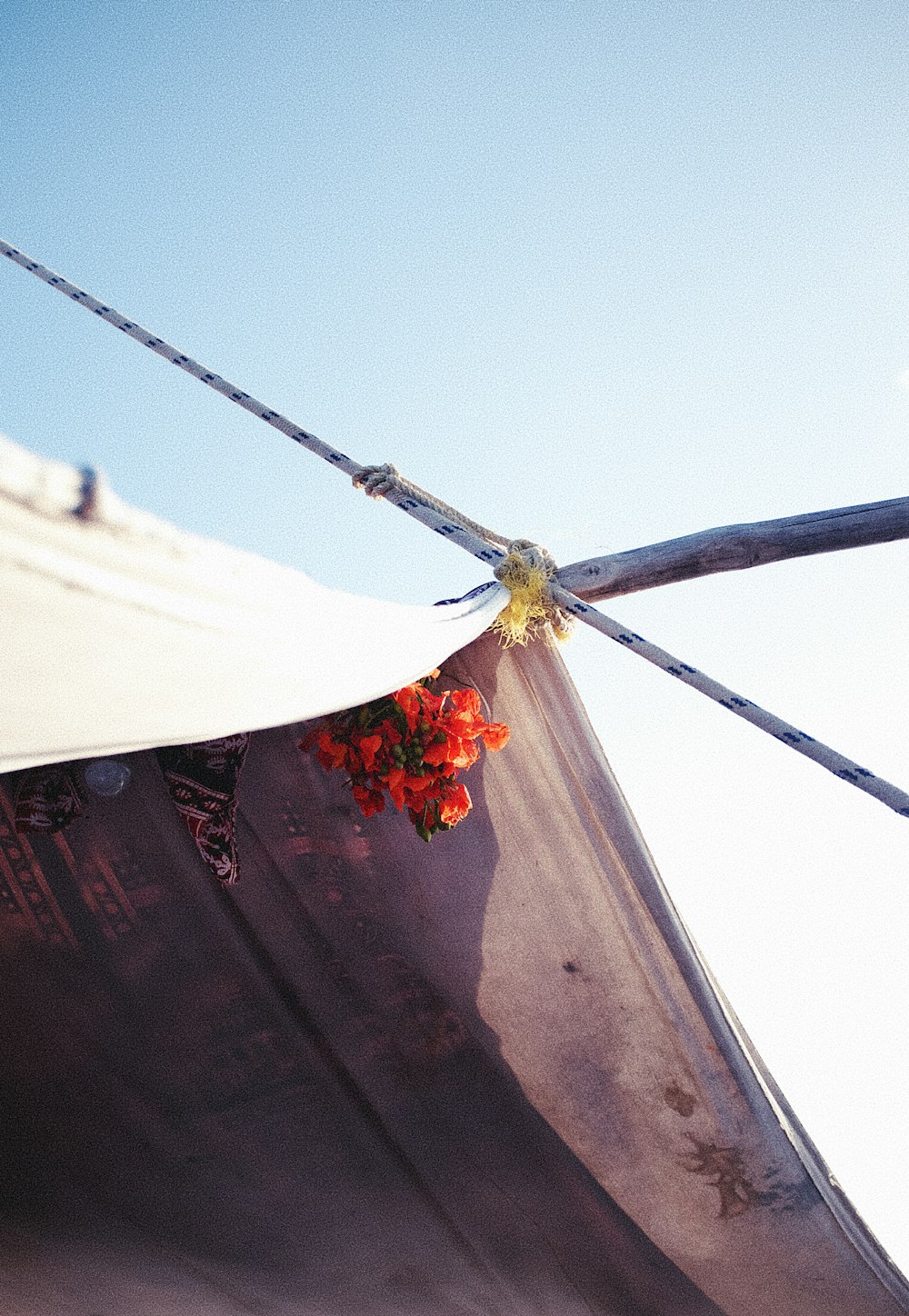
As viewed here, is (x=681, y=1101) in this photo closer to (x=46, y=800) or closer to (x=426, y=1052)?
(x=426, y=1052)

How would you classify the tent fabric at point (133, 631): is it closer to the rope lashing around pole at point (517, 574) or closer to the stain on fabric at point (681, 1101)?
the rope lashing around pole at point (517, 574)

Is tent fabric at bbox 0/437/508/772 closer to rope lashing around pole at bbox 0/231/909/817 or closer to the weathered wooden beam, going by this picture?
rope lashing around pole at bbox 0/231/909/817

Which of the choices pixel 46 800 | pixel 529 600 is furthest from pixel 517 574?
pixel 46 800

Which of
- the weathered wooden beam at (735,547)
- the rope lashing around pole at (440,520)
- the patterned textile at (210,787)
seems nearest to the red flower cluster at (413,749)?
the patterned textile at (210,787)

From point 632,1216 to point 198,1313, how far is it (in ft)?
3.09

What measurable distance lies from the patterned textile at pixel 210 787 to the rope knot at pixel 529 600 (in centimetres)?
62

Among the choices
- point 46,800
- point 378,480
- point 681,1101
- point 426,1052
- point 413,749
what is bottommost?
point 681,1101

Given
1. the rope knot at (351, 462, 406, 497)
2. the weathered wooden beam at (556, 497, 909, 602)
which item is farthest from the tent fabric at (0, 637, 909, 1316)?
the rope knot at (351, 462, 406, 497)

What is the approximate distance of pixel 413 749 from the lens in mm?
1604

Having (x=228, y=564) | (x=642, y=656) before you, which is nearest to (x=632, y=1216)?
(x=642, y=656)

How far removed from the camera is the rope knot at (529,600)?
1709mm

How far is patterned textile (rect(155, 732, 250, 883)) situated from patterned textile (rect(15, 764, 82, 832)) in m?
0.20

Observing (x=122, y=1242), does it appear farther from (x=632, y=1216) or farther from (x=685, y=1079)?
(x=685, y=1079)

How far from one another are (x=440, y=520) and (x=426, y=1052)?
1.20m
